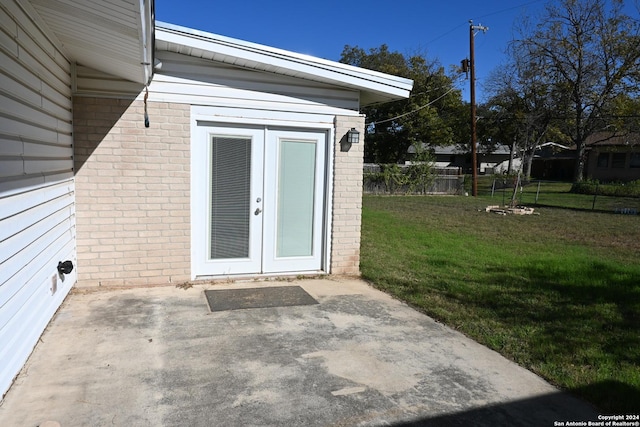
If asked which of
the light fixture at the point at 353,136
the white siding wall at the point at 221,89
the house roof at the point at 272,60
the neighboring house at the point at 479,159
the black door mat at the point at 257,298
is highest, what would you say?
the neighboring house at the point at 479,159

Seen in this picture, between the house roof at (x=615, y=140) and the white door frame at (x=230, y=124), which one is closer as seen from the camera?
the white door frame at (x=230, y=124)

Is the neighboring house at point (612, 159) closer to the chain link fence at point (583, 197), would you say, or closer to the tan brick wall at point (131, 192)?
the chain link fence at point (583, 197)

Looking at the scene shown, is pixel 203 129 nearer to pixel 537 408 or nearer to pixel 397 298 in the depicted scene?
pixel 397 298

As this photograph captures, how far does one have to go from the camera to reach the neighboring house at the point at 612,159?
3395cm

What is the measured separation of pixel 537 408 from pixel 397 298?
2567 mm

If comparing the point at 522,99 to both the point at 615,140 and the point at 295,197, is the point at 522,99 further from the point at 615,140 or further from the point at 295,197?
the point at 295,197

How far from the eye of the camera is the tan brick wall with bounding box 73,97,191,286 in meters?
5.25

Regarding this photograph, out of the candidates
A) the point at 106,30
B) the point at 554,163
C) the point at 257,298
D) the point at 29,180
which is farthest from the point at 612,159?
the point at 29,180

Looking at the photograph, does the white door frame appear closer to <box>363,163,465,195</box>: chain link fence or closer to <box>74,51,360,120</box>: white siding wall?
<box>74,51,360,120</box>: white siding wall

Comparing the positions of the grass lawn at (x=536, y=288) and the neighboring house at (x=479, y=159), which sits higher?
the neighboring house at (x=479, y=159)

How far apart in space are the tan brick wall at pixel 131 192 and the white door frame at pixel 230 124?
0.09 meters

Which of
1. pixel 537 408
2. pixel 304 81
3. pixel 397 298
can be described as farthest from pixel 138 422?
pixel 304 81

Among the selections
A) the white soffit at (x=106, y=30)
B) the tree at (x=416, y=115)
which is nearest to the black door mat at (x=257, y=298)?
the white soffit at (x=106, y=30)

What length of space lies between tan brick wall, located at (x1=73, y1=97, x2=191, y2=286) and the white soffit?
25.2 inches
